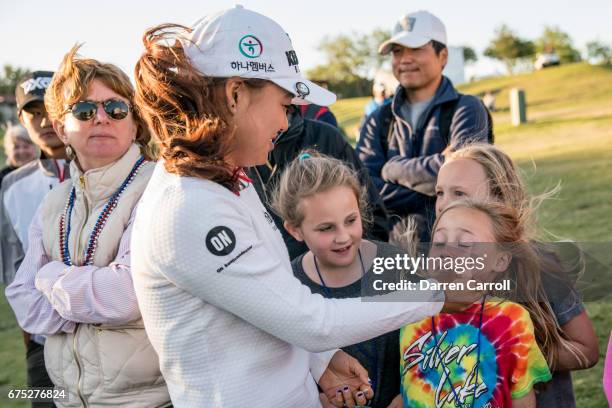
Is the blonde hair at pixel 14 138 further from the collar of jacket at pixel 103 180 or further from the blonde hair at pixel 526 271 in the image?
the blonde hair at pixel 526 271

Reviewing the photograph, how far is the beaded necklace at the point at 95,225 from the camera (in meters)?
2.44

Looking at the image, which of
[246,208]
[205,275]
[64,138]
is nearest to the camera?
[205,275]

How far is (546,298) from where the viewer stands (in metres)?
2.32

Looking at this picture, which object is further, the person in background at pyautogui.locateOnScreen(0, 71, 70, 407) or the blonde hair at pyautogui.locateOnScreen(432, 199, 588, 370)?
the person in background at pyautogui.locateOnScreen(0, 71, 70, 407)

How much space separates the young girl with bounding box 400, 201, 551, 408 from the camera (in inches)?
84.2

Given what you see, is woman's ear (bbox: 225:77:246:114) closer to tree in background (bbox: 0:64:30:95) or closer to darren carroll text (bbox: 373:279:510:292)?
darren carroll text (bbox: 373:279:510:292)

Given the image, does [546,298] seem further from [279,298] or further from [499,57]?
[499,57]

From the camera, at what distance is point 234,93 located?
5.81 feet

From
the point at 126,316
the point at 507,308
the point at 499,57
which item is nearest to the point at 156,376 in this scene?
the point at 126,316

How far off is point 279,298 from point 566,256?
3.48 ft

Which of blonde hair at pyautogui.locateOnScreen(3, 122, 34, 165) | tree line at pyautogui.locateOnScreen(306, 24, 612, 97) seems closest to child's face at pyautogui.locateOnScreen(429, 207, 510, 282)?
blonde hair at pyautogui.locateOnScreen(3, 122, 34, 165)

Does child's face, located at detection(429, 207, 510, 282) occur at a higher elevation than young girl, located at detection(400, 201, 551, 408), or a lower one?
higher

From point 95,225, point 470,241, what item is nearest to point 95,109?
point 95,225

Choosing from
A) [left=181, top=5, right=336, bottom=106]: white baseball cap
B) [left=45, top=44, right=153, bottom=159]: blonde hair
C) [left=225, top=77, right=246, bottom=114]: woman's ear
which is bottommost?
[left=225, top=77, right=246, bottom=114]: woman's ear
